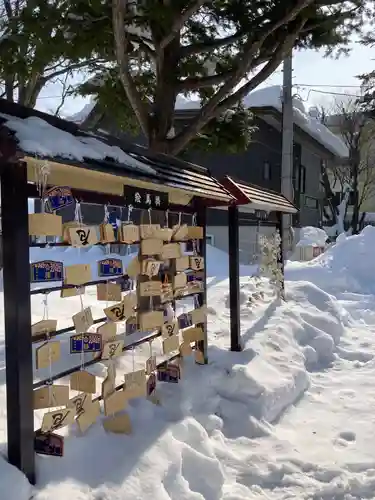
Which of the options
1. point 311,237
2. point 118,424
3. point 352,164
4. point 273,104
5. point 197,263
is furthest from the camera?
point 352,164

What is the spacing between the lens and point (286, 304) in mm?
9523

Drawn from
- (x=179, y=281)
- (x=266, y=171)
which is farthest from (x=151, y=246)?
(x=266, y=171)

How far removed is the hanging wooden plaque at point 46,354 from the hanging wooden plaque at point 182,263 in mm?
2039

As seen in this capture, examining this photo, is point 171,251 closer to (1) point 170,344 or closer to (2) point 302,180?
(1) point 170,344

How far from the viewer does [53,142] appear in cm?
306

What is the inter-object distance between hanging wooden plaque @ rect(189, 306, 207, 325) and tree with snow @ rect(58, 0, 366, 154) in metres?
3.03

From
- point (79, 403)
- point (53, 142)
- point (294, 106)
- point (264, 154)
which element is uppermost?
point (294, 106)

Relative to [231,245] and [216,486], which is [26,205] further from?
[231,245]

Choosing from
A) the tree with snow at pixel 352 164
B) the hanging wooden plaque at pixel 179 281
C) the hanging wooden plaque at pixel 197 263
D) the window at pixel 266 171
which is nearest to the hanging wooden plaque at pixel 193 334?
the hanging wooden plaque at pixel 179 281

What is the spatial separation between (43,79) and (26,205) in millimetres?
9108

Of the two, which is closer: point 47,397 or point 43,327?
point 47,397

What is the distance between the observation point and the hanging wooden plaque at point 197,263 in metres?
5.60

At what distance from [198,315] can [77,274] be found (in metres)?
2.24

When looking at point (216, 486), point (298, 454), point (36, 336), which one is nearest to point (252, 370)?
point (298, 454)
